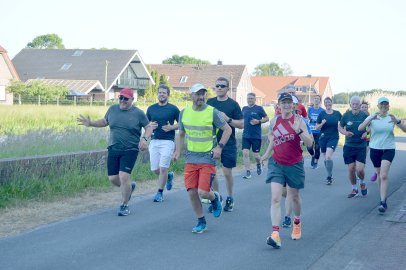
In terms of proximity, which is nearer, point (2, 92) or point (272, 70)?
point (2, 92)

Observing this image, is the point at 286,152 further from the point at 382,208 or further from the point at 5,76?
the point at 5,76

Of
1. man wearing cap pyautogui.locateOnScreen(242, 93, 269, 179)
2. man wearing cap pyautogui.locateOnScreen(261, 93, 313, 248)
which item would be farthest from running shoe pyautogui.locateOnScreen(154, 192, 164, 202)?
man wearing cap pyautogui.locateOnScreen(242, 93, 269, 179)

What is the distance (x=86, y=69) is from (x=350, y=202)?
5659cm

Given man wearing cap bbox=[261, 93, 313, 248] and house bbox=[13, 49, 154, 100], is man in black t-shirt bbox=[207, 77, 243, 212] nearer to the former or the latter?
man wearing cap bbox=[261, 93, 313, 248]

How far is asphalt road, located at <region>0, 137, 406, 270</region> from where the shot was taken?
6.91 metres

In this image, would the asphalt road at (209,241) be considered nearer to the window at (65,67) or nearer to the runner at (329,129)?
the runner at (329,129)

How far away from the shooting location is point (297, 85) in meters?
107

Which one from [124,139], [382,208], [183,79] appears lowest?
[382,208]

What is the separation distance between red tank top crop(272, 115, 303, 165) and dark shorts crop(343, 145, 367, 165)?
4.14 m

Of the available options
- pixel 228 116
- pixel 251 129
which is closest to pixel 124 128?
pixel 228 116

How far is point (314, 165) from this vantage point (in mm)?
17219

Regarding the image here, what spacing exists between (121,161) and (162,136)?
162 cm

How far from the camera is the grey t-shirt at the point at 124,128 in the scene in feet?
31.5

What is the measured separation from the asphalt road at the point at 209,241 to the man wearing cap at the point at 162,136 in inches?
20.6
